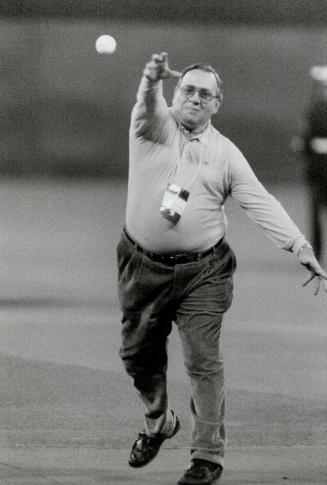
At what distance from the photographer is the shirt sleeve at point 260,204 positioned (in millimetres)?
4812

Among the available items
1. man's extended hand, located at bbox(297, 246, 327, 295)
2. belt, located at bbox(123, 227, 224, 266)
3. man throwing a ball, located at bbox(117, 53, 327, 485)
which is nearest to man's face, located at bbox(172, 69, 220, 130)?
man throwing a ball, located at bbox(117, 53, 327, 485)

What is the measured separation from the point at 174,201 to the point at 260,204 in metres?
0.36

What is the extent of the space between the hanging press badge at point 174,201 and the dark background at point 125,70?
3490 mm

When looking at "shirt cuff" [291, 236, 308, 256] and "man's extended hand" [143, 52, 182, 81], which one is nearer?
"man's extended hand" [143, 52, 182, 81]

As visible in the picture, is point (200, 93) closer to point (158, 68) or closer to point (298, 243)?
point (158, 68)

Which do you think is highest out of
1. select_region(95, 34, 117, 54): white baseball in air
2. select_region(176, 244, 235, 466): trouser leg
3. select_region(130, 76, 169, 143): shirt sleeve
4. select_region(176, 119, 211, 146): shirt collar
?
select_region(130, 76, 169, 143): shirt sleeve

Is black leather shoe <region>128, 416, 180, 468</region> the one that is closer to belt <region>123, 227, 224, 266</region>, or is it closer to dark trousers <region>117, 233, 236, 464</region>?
dark trousers <region>117, 233, 236, 464</region>

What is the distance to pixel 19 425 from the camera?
5992 mm

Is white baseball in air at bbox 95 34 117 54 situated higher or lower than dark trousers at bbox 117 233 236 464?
higher

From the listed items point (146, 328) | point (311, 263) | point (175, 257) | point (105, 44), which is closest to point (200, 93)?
point (175, 257)

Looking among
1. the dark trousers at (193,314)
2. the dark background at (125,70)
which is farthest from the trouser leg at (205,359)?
the dark background at (125,70)

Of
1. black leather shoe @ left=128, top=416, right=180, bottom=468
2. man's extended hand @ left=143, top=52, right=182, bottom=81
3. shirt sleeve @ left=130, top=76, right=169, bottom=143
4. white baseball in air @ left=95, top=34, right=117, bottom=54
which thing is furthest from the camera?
white baseball in air @ left=95, top=34, right=117, bottom=54

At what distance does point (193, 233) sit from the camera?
482 centimetres

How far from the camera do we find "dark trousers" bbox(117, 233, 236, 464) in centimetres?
482
